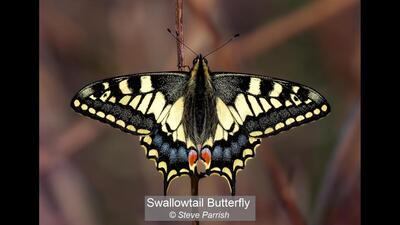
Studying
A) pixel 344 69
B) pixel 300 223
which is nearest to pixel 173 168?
pixel 300 223

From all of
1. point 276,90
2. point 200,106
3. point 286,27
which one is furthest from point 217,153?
point 286,27

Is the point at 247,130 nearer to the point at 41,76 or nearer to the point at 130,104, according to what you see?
the point at 130,104

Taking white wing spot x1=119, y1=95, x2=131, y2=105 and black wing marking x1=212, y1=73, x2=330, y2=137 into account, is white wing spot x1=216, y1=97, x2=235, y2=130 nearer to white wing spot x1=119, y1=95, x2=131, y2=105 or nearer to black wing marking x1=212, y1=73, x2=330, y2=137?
black wing marking x1=212, y1=73, x2=330, y2=137

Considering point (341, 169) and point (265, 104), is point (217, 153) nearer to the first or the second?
point (265, 104)

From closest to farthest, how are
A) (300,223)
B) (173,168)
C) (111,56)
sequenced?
(173,168)
(300,223)
(111,56)

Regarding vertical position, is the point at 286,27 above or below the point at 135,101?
above

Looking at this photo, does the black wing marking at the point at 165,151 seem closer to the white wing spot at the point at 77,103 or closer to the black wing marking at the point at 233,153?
the black wing marking at the point at 233,153

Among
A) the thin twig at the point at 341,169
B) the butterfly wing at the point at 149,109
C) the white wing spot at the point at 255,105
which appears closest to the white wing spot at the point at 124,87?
the butterfly wing at the point at 149,109
